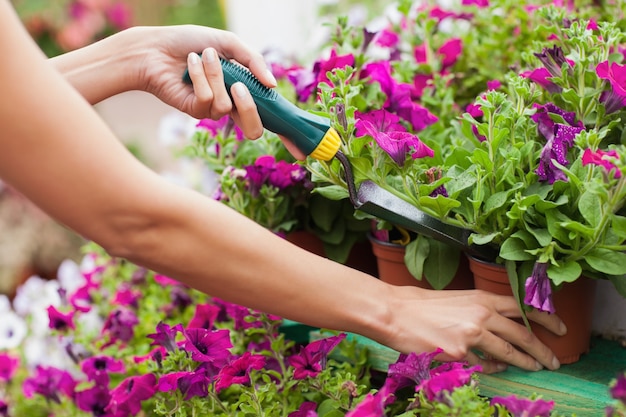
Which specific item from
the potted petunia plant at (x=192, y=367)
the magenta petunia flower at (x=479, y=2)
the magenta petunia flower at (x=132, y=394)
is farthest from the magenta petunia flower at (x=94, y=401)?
the magenta petunia flower at (x=479, y=2)

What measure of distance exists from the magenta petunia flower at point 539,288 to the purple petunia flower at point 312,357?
25 cm

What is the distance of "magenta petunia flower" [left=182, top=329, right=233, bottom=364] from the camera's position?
102 centimetres

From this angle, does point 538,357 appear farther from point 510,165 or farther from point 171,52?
point 171,52

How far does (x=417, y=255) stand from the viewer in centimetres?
105

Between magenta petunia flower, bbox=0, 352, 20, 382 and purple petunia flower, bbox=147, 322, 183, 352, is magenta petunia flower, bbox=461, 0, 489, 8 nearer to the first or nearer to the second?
purple petunia flower, bbox=147, 322, 183, 352

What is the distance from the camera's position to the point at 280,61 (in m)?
1.81

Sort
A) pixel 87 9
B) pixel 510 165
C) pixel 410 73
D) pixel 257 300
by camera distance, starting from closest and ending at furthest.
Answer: pixel 257 300 < pixel 510 165 < pixel 410 73 < pixel 87 9

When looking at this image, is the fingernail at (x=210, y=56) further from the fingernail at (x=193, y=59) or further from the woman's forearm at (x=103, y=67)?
the woman's forearm at (x=103, y=67)

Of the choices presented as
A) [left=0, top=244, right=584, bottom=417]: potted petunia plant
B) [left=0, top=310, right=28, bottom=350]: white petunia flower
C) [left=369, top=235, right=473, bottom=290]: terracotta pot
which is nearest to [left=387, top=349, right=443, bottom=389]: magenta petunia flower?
[left=0, top=244, right=584, bottom=417]: potted petunia plant

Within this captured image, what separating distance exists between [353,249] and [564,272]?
49cm

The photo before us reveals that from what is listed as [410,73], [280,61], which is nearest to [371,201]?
[410,73]

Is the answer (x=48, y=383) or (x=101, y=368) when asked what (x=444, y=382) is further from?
(x=48, y=383)

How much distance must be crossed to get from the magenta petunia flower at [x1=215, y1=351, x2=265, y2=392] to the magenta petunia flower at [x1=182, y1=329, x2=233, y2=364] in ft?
0.08

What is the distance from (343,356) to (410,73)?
0.59 meters
